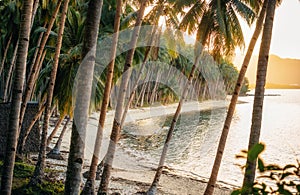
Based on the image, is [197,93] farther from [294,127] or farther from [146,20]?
[146,20]

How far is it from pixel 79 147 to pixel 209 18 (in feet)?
27.2

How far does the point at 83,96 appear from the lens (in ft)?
15.3

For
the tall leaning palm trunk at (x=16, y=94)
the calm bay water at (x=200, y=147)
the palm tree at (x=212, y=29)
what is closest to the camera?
the tall leaning palm trunk at (x=16, y=94)

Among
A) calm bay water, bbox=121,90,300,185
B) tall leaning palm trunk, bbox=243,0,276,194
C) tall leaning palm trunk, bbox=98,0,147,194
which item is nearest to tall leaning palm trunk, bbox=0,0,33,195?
tall leaning palm trunk, bbox=98,0,147,194

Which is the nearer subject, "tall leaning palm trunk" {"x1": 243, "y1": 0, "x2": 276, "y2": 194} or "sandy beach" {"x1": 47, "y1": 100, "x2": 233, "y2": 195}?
"tall leaning palm trunk" {"x1": 243, "y1": 0, "x2": 276, "y2": 194}

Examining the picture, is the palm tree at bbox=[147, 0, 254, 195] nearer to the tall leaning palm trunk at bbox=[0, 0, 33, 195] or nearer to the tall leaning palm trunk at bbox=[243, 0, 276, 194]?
the tall leaning palm trunk at bbox=[243, 0, 276, 194]

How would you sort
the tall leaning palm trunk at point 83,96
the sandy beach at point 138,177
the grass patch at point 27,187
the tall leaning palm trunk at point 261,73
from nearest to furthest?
the tall leaning palm trunk at point 83,96
the tall leaning palm trunk at point 261,73
the grass patch at point 27,187
the sandy beach at point 138,177

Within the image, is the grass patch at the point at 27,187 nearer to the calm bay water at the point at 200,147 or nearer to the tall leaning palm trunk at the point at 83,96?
the tall leaning palm trunk at the point at 83,96

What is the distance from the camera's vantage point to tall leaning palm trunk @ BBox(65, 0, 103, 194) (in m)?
4.57

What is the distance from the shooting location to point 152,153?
74.5 ft

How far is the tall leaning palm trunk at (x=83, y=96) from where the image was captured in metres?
4.57

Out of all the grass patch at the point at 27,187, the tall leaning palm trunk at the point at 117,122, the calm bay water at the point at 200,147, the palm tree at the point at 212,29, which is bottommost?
the calm bay water at the point at 200,147

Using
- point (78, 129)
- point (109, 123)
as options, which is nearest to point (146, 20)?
point (78, 129)

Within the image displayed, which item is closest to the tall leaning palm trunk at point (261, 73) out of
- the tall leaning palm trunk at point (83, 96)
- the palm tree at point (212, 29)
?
the tall leaning palm trunk at point (83, 96)
